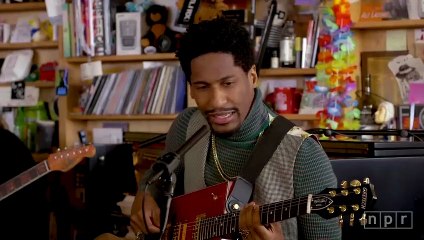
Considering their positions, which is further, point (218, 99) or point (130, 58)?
point (130, 58)

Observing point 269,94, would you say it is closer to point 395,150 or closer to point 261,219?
point 395,150

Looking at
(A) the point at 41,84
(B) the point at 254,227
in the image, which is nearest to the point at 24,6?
(A) the point at 41,84

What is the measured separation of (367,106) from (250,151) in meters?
1.39

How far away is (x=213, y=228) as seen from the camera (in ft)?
5.13

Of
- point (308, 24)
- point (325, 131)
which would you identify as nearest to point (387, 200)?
point (325, 131)

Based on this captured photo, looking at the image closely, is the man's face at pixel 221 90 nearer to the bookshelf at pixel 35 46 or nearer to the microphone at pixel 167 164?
the microphone at pixel 167 164

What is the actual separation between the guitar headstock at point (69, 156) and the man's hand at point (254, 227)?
1.26 metres

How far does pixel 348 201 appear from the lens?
4.29 feet

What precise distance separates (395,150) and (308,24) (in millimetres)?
1156

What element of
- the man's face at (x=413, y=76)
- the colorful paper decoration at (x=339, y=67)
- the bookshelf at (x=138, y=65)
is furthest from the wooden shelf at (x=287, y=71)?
the man's face at (x=413, y=76)

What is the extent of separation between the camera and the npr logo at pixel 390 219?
6.13 ft

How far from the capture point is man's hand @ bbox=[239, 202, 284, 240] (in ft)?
4.65

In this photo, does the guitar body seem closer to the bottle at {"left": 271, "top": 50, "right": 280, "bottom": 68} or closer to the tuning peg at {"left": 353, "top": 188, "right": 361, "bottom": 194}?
the tuning peg at {"left": 353, "top": 188, "right": 361, "bottom": 194}

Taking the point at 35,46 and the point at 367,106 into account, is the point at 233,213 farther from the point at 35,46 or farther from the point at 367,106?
the point at 35,46
